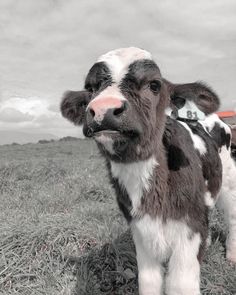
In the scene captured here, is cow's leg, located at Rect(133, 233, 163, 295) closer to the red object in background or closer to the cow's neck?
the cow's neck

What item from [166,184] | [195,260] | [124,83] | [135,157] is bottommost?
[195,260]

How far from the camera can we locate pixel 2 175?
1302 centimetres

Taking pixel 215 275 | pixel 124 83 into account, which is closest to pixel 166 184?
pixel 124 83

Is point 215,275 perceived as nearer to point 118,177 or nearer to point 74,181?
point 118,177

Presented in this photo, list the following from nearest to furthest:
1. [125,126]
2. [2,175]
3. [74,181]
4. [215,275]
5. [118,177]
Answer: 1. [125,126]
2. [118,177]
3. [215,275]
4. [74,181]
5. [2,175]

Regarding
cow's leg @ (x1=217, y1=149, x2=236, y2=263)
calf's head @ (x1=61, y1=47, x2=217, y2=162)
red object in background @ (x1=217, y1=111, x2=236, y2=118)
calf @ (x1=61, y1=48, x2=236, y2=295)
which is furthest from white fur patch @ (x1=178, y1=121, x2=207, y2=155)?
red object in background @ (x1=217, y1=111, x2=236, y2=118)

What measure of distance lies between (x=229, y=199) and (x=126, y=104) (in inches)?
118

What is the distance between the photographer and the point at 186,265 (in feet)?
14.6

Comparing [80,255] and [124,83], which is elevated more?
[124,83]

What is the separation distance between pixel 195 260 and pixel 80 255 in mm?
1697

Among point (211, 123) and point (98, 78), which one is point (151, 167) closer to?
point (98, 78)

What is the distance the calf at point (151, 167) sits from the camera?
13.5 ft

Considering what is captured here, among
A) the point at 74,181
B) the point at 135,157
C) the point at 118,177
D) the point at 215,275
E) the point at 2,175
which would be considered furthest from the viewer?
the point at 2,175

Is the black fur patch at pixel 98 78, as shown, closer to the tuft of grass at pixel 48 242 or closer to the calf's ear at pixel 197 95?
the calf's ear at pixel 197 95
